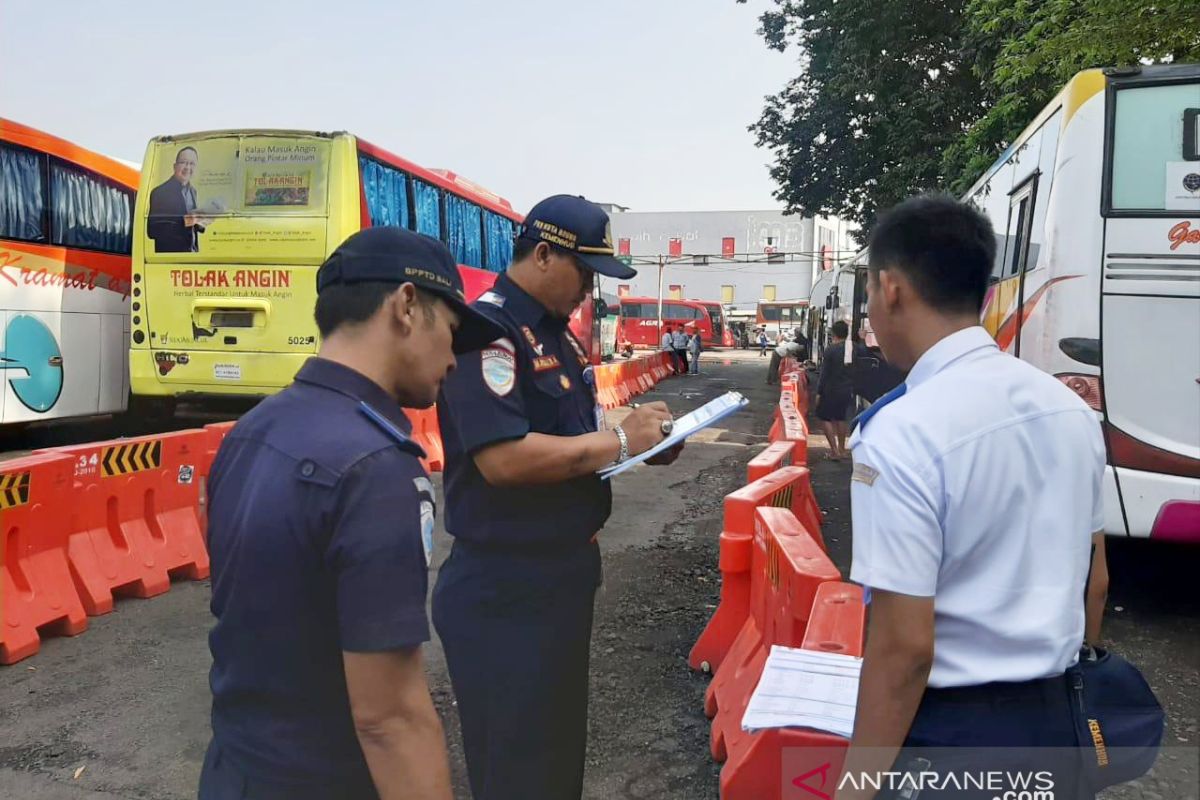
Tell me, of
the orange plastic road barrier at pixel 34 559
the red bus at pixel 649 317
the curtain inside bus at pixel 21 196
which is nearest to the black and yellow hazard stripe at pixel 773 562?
the orange plastic road barrier at pixel 34 559

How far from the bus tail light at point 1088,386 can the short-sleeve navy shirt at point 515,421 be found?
4.06 m

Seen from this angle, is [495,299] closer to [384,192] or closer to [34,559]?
[34,559]

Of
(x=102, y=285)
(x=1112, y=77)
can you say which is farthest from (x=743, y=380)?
(x=1112, y=77)

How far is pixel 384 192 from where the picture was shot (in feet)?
35.2

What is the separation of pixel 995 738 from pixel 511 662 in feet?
3.86

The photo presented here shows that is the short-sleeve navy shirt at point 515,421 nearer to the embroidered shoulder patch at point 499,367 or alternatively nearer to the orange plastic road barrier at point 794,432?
the embroidered shoulder patch at point 499,367

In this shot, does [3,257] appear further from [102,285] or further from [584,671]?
[584,671]

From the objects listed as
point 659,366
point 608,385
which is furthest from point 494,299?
point 659,366

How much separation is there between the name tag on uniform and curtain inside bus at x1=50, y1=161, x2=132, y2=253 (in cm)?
1087

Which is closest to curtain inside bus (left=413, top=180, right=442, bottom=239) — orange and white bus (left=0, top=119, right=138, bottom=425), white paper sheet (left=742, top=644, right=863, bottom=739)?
orange and white bus (left=0, top=119, right=138, bottom=425)

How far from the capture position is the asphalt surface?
353 cm

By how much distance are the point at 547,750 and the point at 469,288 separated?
37.8 feet

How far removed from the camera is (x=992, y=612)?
160 centimetres

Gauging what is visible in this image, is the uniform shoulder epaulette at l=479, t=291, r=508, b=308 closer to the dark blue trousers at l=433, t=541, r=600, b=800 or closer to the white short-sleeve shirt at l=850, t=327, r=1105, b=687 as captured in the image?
the dark blue trousers at l=433, t=541, r=600, b=800
